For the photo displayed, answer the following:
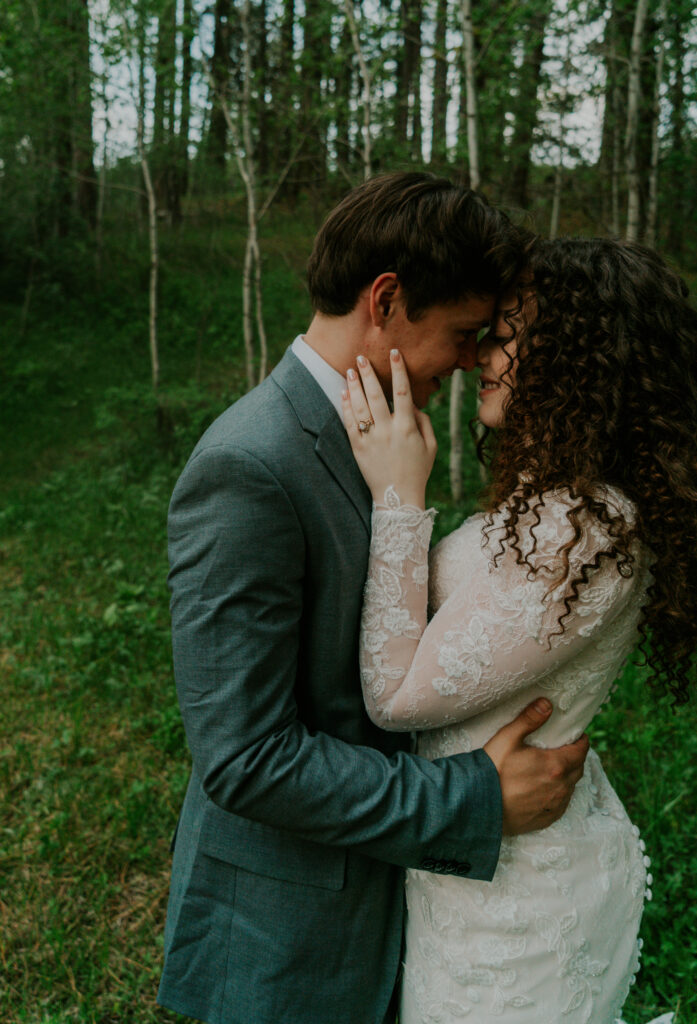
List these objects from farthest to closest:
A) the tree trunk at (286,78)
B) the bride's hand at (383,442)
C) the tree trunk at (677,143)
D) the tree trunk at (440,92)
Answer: the tree trunk at (286,78) < the tree trunk at (677,143) < the tree trunk at (440,92) < the bride's hand at (383,442)

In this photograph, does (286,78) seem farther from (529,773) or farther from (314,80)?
(529,773)

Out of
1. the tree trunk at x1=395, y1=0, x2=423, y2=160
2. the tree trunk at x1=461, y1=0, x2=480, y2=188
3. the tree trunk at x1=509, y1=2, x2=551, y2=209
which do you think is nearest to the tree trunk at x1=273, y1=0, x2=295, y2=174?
the tree trunk at x1=395, y1=0, x2=423, y2=160

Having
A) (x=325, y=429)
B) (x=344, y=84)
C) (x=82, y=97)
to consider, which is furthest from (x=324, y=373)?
(x=344, y=84)

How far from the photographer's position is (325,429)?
162cm

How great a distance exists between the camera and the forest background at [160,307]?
11.1 ft

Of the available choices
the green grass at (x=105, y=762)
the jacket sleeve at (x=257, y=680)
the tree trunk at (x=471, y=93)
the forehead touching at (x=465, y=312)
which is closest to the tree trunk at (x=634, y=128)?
the tree trunk at (x=471, y=93)

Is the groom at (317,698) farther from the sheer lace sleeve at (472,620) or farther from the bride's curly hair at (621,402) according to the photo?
the bride's curly hair at (621,402)

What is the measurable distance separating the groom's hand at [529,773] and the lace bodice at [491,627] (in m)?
0.04

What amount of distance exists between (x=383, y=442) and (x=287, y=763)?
66 centimetres

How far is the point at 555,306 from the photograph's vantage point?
1.68 meters

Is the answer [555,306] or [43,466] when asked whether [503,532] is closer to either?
[555,306]

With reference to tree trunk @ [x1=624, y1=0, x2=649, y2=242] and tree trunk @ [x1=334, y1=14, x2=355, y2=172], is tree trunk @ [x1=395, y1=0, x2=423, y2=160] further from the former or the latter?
tree trunk @ [x1=624, y1=0, x2=649, y2=242]

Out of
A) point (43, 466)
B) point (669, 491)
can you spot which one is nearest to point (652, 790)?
point (669, 491)

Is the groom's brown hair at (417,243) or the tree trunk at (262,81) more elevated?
the tree trunk at (262,81)
